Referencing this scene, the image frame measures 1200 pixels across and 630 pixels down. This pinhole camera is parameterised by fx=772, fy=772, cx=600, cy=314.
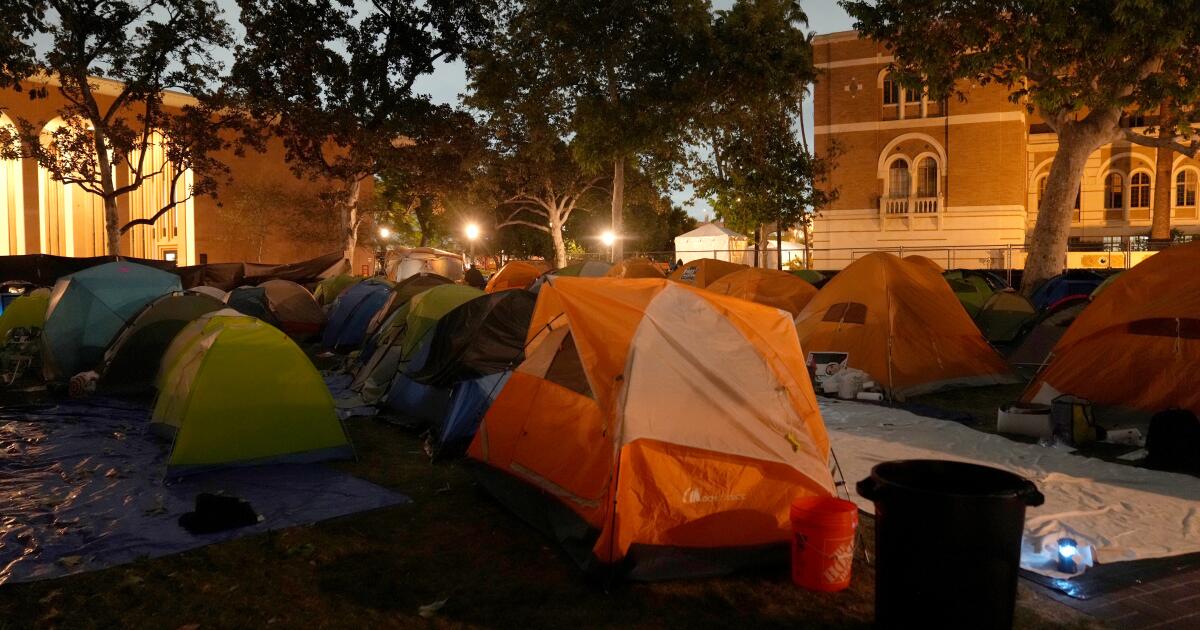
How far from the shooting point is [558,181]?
35750 mm

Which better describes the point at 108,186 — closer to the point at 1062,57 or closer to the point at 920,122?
the point at 1062,57

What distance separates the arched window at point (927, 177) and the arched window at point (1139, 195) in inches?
403

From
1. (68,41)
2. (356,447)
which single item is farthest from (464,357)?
(68,41)

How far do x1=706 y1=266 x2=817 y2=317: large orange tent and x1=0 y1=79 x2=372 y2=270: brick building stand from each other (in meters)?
25.4

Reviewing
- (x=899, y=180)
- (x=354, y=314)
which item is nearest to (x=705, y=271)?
(x=354, y=314)

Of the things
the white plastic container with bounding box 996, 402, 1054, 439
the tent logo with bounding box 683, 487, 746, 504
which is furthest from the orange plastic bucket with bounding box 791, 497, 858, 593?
the white plastic container with bounding box 996, 402, 1054, 439

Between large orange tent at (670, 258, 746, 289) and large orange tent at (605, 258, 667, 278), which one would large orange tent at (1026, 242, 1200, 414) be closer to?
large orange tent at (670, 258, 746, 289)

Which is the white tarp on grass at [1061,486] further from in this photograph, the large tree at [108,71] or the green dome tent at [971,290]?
the large tree at [108,71]

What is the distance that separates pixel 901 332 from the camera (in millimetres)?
10539

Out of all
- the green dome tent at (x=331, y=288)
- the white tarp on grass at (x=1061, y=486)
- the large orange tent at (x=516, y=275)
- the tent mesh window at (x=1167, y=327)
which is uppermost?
the large orange tent at (x=516, y=275)

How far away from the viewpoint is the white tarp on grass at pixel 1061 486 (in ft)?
16.8

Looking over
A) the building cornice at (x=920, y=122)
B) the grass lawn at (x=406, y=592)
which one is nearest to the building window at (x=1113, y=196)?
the building cornice at (x=920, y=122)

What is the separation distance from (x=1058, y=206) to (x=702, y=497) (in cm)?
1634

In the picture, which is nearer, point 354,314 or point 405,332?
point 405,332
